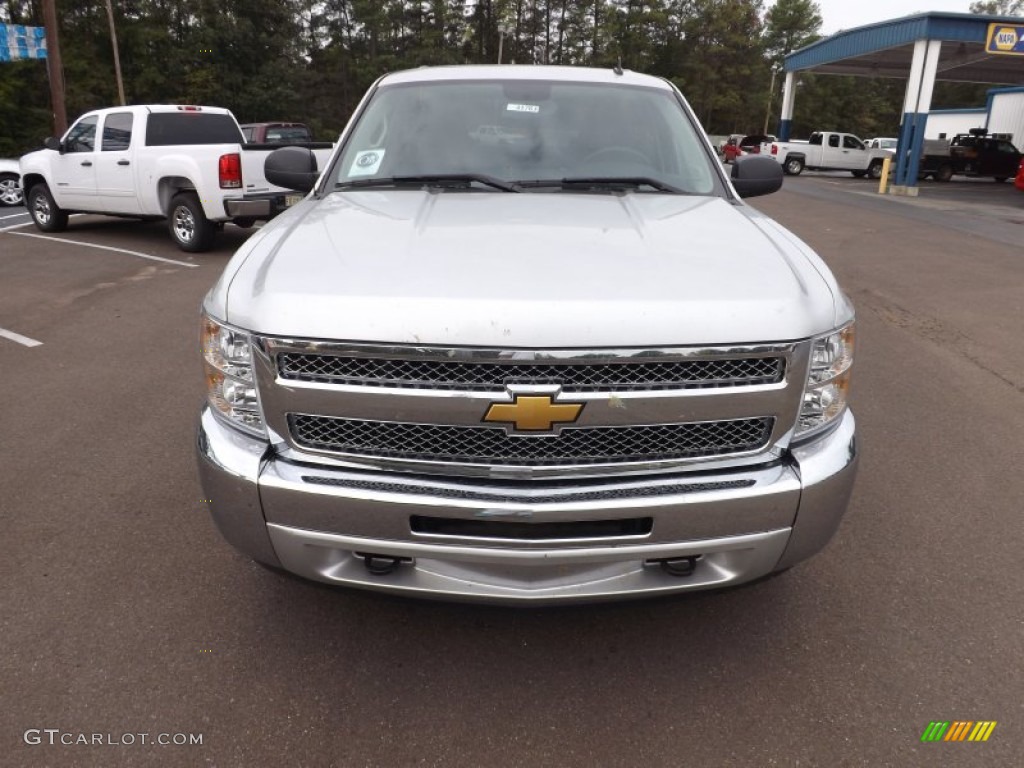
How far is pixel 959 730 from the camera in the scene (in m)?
2.29

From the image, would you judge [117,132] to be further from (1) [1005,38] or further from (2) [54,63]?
(1) [1005,38]

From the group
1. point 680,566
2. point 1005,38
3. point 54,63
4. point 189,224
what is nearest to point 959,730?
point 680,566

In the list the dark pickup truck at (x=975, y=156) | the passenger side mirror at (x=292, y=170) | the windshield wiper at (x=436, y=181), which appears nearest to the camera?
the windshield wiper at (x=436, y=181)

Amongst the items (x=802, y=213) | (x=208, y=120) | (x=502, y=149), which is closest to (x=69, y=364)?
(x=502, y=149)

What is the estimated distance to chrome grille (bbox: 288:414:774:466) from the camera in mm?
2111

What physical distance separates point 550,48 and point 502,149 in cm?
7129

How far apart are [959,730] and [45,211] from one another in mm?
13888

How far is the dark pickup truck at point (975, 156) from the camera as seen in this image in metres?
31.1

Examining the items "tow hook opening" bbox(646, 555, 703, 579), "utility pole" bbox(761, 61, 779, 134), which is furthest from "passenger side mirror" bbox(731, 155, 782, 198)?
"utility pole" bbox(761, 61, 779, 134)

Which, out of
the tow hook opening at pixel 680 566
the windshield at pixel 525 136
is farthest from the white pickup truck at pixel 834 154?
the tow hook opening at pixel 680 566

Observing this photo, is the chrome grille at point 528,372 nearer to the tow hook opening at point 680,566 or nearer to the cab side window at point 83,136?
the tow hook opening at point 680,566

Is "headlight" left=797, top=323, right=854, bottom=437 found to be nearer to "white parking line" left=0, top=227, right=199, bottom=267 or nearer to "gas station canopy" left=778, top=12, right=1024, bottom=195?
"white parking line" left=0, top=227, right=199, bottom=267

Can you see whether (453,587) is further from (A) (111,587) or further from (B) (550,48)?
(B) (550,48)

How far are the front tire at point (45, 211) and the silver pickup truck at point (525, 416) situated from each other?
39.3ft
